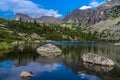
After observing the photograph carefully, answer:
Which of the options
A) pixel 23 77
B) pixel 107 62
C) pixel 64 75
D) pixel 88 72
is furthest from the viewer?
pixel 107 62

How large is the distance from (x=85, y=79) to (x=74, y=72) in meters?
10.8

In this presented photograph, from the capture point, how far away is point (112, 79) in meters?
65.8

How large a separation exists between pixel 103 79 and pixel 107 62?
80.5ft

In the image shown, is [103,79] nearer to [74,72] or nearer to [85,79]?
[85,79]

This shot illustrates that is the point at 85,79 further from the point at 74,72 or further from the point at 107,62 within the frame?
the point at 107,62

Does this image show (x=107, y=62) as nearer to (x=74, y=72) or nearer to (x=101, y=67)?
(x=101, y=67)

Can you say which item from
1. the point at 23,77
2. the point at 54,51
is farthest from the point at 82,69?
the point at 54,51

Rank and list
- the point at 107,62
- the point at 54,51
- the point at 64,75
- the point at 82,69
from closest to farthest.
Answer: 1. the point at 64,75
2. the point at 82,69
3. the point at 107,62
4. the point at 54,51

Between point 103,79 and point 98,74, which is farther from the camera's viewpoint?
point 98,74

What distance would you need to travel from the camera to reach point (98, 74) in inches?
2872

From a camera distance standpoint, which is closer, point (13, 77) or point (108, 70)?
point (13, 77)

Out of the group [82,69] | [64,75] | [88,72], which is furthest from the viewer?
[82,69]

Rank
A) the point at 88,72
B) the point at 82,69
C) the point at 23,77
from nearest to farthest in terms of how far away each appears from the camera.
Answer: the point at 23,77 < the point at 88,72 < the point at 82,69

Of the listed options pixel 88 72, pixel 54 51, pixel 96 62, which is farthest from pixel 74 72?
pixel 54 51
